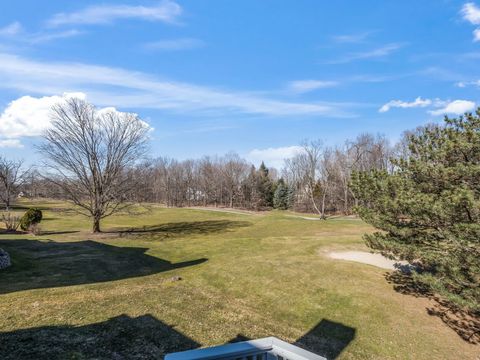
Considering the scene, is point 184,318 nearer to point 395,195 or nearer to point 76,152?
point 395,195

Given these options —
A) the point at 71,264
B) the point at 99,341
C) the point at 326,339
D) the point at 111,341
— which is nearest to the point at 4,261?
the point at 71,264

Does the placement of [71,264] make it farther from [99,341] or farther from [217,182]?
[217,182]

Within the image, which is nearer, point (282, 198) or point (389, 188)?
point (389, 188)

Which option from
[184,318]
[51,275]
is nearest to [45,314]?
[184,318]

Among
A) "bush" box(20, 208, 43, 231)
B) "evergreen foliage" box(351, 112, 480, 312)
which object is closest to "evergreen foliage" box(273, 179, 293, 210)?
"bush" box(20, 208, 43, 231)

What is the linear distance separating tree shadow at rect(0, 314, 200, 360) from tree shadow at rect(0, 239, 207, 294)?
11.1 feet

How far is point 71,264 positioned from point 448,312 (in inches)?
494

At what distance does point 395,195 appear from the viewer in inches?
325

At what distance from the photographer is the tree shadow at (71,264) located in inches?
353

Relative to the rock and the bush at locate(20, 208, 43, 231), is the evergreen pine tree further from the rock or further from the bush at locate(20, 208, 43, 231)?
the rock

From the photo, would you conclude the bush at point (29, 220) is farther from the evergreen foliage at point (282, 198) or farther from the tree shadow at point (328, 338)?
the evergreen foliage at point (282, 198)

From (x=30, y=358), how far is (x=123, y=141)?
18.5 m

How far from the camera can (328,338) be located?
22.9 ft

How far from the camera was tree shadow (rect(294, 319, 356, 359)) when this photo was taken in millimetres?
6391
